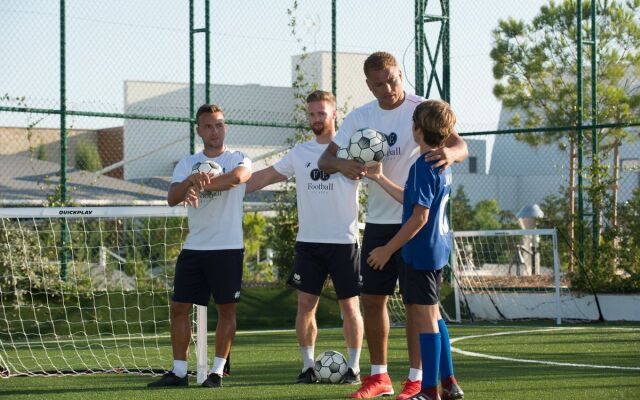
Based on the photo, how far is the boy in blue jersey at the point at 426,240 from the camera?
586 cm

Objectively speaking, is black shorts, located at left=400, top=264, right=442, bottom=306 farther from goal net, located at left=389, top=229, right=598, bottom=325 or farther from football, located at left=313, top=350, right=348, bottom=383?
goal net, located at left=389, top=229, right=598, bottom=325

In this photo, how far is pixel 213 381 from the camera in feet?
23.0

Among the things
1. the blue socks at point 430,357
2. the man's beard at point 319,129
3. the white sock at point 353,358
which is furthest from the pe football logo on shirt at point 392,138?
the white sock at point 353,358

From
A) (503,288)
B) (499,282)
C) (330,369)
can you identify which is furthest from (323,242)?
(499,282)

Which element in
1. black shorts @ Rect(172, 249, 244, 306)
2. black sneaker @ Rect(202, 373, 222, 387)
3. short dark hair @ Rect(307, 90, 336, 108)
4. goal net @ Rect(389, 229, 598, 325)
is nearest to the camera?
black sneaker @ Rect(202, 373, 222, 387)

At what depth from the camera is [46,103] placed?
1198 cm

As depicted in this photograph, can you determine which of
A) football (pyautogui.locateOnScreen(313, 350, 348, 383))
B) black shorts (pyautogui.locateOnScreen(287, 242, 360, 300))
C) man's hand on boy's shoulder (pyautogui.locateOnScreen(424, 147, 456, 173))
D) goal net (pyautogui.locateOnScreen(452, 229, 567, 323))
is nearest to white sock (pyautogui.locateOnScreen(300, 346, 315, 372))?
football (pyautogui.locateOnScreen(313, 350, 348, 383))

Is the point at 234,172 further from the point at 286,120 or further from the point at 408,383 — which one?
the point at 286,120

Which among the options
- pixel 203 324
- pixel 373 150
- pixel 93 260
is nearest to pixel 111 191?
pixel 93 260

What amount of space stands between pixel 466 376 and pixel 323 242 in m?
1.40

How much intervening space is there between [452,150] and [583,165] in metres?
8.28

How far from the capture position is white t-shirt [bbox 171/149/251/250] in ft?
24.0

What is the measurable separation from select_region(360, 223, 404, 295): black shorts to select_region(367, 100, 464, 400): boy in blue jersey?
41 centimetres

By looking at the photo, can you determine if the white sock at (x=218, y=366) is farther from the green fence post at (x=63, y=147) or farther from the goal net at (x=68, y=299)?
the green fence post at (x=63, y=147)
